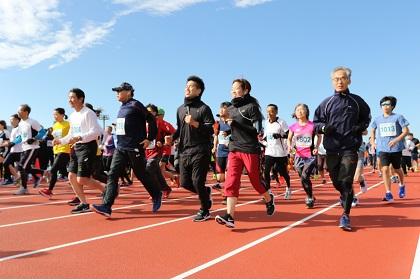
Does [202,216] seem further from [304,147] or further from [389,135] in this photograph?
[389,135]

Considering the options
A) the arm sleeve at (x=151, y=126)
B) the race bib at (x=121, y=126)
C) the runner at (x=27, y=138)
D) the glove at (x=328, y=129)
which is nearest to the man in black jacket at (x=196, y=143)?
the arm sleeve at (x=151, y=126)

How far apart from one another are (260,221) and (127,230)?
205 cm

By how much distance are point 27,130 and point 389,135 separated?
8670 mm

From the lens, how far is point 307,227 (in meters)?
5.88

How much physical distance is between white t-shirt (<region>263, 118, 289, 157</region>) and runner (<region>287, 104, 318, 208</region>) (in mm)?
439

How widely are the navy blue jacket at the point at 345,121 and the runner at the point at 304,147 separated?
189 centimetres

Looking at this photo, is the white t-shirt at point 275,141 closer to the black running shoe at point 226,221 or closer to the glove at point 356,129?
the glove at point 356,129

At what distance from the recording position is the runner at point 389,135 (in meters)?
8.55

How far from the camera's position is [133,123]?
7.04 meters

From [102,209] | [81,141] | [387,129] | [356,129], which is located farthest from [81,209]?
[387,129]

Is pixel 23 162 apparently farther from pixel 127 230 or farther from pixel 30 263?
pixel 30 263

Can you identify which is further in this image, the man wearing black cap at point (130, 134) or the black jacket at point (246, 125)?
the man wearing black cap at point (130, 134)

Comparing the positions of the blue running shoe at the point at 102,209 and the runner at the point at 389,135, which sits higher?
the runner at the point at 389,135

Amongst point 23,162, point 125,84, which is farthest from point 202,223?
point 23,162
